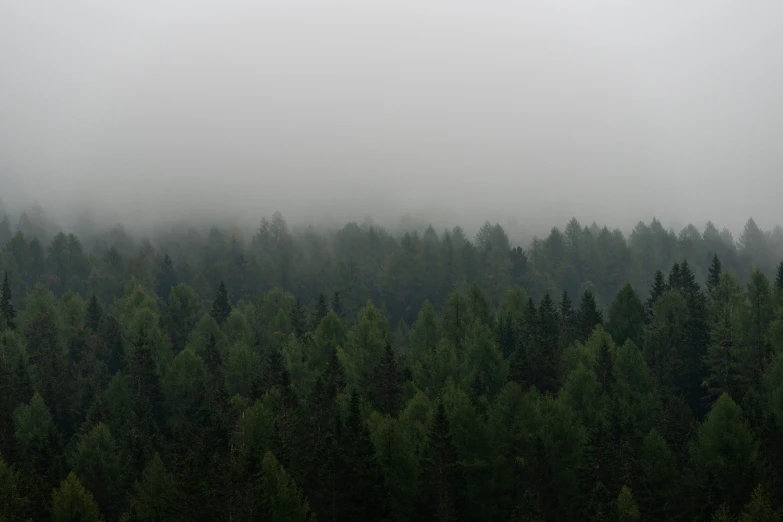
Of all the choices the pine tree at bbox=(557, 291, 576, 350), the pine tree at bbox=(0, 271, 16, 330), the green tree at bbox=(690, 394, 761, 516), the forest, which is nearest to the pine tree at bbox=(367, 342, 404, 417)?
the forest

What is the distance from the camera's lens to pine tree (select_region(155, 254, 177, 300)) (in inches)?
6378

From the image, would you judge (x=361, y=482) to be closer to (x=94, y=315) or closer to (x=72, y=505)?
(x=72, y=505)

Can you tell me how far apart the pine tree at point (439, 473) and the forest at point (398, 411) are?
0.17 m

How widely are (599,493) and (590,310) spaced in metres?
44.2

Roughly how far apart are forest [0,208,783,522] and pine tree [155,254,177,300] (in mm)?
22230

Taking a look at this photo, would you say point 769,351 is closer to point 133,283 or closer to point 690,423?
point 690,423

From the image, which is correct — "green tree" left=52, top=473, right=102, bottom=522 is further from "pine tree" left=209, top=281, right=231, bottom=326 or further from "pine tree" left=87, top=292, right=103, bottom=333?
"pine tree" left=209, top=281, right=231, bottom=326

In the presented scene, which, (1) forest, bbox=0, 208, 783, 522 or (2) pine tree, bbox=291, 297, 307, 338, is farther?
(2) pine tree, bbox=291, 297, 307, 338

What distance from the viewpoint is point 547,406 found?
73.1 metres

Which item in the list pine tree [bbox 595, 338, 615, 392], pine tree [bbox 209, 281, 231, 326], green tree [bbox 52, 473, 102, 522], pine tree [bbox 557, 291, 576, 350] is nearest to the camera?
green tree [bbox 52, 473, 102, 522]

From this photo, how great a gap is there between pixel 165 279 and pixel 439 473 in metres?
111

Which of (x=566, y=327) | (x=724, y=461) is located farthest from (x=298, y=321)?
(x=724, y=461)

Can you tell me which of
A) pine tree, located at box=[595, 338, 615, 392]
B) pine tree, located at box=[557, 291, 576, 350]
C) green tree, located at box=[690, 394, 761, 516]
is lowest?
green tree, located at box=[690, 394, 761, 516]

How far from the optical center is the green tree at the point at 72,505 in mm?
65062
